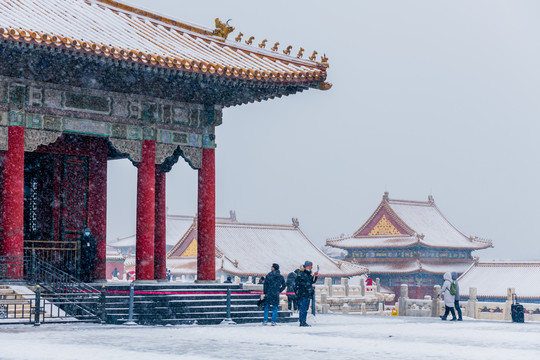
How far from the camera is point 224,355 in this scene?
1250 cm

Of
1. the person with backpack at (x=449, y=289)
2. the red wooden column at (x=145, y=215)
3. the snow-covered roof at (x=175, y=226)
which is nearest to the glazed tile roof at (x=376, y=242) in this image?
the snow-covered roof at (x=175, y=226)

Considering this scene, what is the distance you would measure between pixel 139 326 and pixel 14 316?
2607mm

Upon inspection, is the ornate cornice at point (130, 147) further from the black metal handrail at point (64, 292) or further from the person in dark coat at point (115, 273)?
the person in dark coat at point (115, 273)

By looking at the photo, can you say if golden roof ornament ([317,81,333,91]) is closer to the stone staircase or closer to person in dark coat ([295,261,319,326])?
person in dark coat ([295,261,319,326])

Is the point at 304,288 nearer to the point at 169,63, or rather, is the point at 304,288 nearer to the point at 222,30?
the point at 169,63

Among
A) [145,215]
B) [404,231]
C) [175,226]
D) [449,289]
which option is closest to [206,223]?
[145,215]

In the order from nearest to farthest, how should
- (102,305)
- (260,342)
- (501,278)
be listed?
(260,342) → (102,305) → (501,278)

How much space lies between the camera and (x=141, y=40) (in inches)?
850

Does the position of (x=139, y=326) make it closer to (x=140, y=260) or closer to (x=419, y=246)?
(x=140, y=260)

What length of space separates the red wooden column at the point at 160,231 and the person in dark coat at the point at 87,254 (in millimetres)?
2147

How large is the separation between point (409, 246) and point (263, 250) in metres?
13.0

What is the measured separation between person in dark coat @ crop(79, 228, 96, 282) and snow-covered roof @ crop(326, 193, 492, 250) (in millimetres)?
47121

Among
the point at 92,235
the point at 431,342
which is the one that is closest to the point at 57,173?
the point at 92,235

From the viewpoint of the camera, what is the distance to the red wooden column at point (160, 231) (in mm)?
24453
